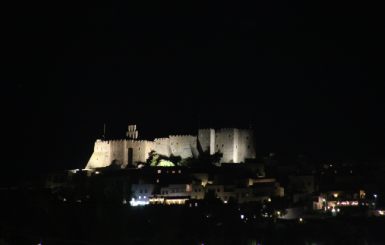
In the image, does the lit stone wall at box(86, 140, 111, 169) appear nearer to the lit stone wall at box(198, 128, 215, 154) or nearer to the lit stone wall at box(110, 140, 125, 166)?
A: the lit stone wall at box(110, 140, 125, 166)

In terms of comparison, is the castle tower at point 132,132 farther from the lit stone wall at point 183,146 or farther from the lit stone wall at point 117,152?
the lit stone wall at point 183,146

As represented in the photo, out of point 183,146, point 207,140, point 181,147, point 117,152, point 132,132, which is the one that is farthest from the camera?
point 132,132

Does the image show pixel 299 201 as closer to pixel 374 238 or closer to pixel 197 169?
pixel 374 238

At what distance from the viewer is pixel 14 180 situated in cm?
6525

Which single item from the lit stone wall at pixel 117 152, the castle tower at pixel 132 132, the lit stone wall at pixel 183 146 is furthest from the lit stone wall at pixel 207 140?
the lit stone wall at pixel 117 152

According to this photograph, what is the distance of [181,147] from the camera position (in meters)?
66.4

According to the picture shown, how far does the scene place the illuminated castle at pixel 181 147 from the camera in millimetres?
63500

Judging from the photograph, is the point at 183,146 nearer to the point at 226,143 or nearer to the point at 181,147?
the point at 181,147

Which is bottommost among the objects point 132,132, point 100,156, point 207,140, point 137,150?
point 100,156

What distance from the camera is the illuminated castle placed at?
208ft

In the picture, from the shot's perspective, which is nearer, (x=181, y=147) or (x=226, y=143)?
(x=226, y=143)

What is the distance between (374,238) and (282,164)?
67.1ft

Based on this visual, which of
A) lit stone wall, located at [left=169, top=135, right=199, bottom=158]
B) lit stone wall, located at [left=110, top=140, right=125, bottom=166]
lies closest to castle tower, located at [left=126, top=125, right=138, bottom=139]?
lit stone wall, located at [left=110, top=140, right=125, bottom=166]

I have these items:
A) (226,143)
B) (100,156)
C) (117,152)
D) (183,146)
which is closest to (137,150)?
(117,152)
